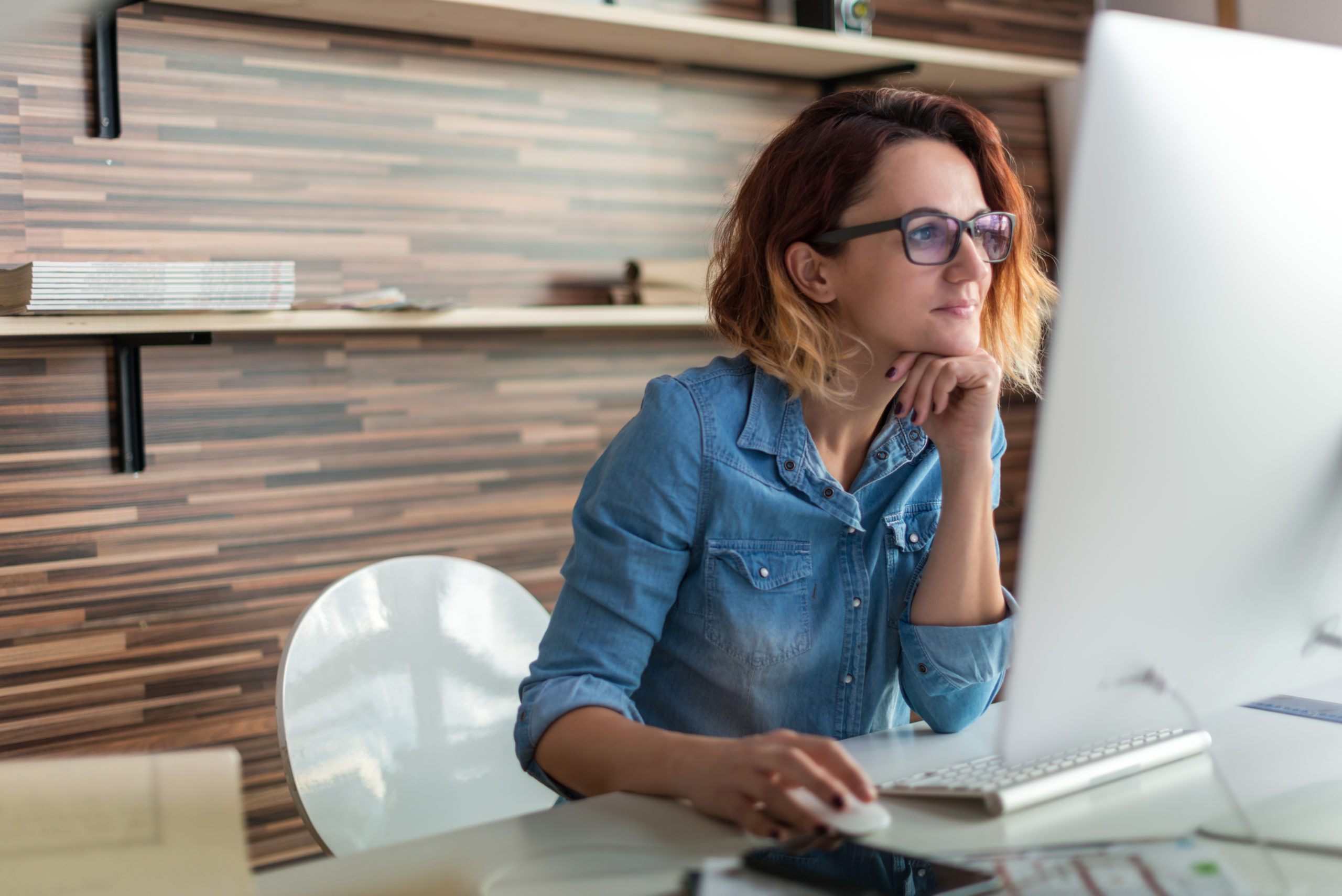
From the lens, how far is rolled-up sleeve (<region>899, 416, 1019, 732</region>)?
1133 mm

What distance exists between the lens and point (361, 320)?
1.92m

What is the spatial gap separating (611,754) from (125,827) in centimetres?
40

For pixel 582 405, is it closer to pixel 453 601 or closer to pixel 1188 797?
pixel 453 601

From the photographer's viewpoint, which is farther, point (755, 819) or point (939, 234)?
point (939, 234)

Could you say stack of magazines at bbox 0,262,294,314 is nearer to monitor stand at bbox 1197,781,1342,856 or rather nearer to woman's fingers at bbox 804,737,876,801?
woman's fingers at bbox 804,737,876,801

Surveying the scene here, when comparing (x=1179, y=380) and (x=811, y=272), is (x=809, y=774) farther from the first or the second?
(x=811, y=272)

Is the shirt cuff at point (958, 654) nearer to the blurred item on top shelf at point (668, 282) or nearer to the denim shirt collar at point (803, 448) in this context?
the denim shirt collar at point (803, 448)

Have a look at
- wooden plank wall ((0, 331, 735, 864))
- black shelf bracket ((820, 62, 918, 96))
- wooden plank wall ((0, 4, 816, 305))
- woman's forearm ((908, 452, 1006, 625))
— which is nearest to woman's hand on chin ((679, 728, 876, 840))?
woman's forearm ((908, 452, 1006, 625))

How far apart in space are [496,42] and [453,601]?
4.23ft

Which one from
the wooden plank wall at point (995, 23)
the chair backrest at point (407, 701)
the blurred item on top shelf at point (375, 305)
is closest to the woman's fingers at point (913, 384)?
the chair backrest at point (407, 701)

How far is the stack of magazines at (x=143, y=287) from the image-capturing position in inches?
63.0

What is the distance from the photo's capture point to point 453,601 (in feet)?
4.96

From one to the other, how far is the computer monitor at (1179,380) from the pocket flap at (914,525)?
1.57 ft

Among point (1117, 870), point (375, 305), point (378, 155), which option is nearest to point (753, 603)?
point (1117, 870)
